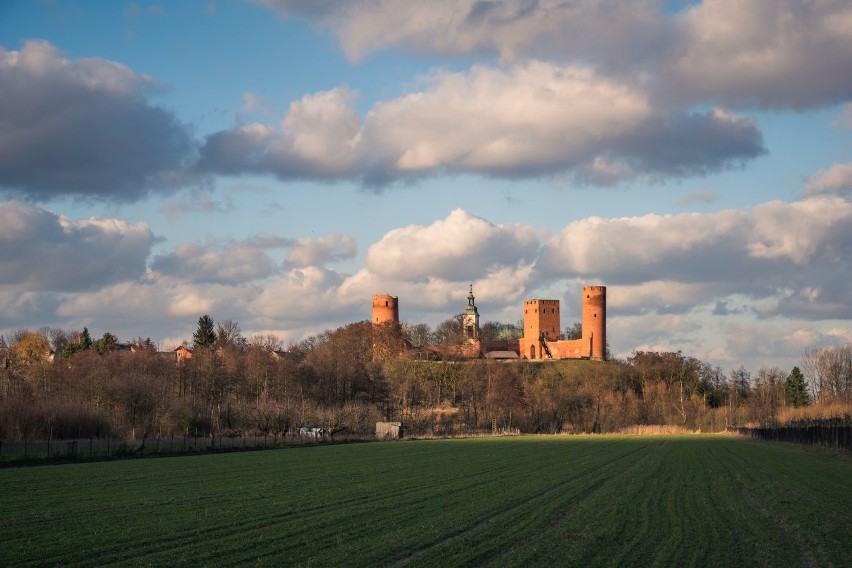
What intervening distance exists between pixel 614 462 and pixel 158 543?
33.6 m

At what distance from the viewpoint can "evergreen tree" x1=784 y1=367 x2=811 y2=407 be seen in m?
126

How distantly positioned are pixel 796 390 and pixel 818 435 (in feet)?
207

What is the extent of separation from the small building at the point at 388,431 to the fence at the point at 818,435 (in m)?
33.9

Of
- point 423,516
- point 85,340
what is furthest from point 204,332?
point 423,516

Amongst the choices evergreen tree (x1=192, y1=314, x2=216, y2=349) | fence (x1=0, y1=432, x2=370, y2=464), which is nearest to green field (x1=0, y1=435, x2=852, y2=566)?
fence (x1=0, y1=432, x2=370, y2=464)

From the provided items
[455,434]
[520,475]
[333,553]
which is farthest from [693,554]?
[455,434]

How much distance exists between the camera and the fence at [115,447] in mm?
45972

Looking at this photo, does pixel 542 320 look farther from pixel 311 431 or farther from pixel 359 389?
pixel 311 431

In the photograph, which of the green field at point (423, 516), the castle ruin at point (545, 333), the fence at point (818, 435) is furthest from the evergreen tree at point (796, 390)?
the green field at point (423, 516)

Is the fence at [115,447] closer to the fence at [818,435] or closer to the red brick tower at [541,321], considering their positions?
the fence at [818,435]

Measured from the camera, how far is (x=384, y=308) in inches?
6973

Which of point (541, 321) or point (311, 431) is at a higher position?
point (541, 321)

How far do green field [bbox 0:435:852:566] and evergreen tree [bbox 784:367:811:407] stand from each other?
8931cm

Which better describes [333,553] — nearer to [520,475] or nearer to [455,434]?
[520,475]
